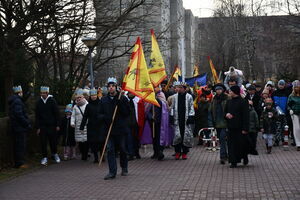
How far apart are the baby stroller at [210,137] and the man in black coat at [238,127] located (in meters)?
3.88

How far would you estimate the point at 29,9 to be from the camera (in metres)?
16.8

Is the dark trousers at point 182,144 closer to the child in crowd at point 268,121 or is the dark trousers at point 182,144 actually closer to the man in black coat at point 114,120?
the child in crowd at point 268,121

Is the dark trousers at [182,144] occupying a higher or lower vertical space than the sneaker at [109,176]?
higher

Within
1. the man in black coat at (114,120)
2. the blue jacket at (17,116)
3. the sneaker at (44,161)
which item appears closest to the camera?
the man in black coat at (114,120)

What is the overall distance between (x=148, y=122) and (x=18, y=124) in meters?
3.44

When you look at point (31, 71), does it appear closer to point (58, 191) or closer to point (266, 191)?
point (58, 191)

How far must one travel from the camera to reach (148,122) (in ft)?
52.1

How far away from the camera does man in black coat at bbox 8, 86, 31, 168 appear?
13.9 metres

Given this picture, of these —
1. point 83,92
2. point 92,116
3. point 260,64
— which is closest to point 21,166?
point 92,116

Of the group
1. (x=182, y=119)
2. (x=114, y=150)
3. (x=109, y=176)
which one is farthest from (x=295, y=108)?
(x=109, y=176)

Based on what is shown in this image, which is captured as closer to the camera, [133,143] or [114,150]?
[114,150]

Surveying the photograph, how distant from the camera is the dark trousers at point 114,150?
11875 mm

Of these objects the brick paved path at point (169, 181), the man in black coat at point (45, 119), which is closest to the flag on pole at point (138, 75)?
the brick paved path at point (169, 181)

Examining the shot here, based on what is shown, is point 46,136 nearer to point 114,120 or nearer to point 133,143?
point 133,143
